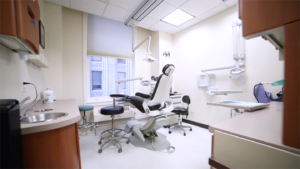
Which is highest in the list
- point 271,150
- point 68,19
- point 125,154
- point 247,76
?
point 68,19

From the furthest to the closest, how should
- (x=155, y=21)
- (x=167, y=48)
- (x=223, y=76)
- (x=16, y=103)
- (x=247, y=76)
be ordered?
(x=167, y=48), (x=155, y=21), (x=223, y=76), (x=247, y=76), (x=16, y=103)

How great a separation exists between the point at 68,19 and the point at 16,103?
3036 mm

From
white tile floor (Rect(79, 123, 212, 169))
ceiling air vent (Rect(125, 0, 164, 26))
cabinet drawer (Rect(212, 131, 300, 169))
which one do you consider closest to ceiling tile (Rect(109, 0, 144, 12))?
ceiling air vent (Rect(125, 0, 164, 26))

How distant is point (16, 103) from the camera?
60 centimetres

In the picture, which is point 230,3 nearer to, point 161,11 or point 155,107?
point 161,11

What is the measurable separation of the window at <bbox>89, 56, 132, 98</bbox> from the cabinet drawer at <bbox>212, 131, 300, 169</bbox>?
8.84 ft

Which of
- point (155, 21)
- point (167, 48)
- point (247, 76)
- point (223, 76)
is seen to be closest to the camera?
point (247, 76)

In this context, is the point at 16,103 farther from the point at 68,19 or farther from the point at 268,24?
the point at 68,19

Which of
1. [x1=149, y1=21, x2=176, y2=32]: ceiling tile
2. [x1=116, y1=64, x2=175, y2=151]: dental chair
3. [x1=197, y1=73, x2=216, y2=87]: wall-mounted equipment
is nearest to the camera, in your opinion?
[x1=116, y1=64, x2=175, y2=151]: dental chair

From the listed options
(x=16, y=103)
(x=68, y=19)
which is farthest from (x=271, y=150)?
(x=68, y=19)

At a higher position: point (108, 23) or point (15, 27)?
point (108, 23)

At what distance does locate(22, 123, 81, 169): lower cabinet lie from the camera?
72 centimetres

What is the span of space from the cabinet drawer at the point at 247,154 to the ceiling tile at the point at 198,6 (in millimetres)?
2735

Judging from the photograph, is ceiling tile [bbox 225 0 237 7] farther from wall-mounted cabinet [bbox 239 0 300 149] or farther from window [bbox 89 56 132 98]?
window [bbox 89 56 132 98]
